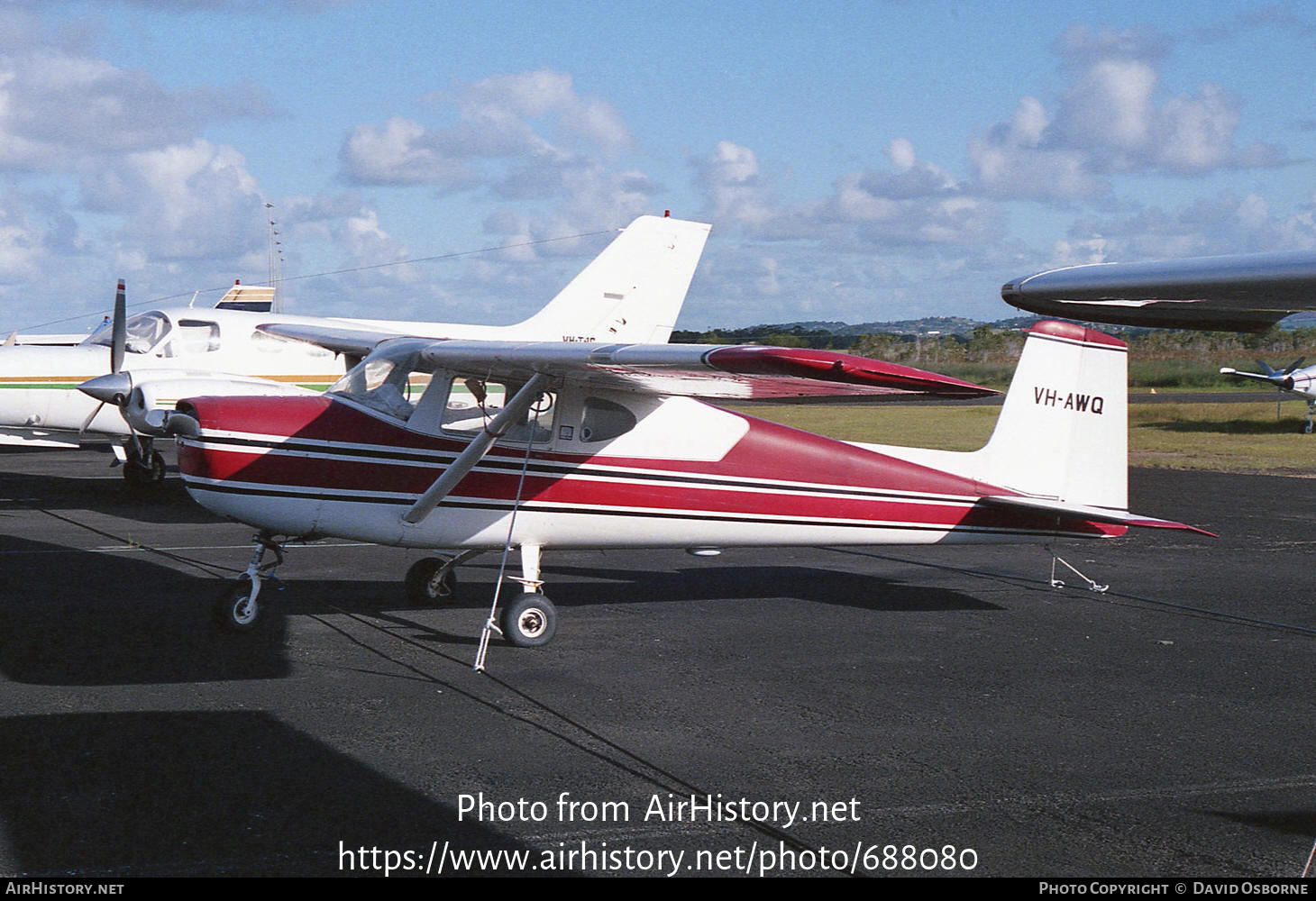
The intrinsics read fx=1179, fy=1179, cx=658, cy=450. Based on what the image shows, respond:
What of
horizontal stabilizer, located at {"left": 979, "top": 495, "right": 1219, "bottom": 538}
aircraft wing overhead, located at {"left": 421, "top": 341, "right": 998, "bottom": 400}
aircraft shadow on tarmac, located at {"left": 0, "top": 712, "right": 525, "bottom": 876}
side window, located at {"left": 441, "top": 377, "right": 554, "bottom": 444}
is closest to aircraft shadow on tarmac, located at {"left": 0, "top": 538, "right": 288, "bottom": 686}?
aircraft shadow on tarmac, located at {"left": 0, "top": 712, "right": 525, "bottom": 876}

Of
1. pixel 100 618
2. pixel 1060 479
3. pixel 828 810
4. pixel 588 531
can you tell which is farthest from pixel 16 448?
pixel 828 810

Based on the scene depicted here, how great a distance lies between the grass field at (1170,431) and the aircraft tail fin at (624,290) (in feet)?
8.63

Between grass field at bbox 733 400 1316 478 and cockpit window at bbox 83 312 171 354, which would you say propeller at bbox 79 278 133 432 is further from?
grass field at bbox 733 400 1316 478

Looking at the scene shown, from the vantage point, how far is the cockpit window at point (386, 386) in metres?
8.40

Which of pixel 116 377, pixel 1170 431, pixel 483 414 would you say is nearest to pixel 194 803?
pixel 483 414

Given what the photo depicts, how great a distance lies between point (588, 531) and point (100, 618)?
362cm

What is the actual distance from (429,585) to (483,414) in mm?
1845

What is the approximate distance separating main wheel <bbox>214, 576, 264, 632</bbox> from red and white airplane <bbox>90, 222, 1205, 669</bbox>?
1cm

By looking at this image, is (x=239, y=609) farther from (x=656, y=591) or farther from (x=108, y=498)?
(x=108, y=498)

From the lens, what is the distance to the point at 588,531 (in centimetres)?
859

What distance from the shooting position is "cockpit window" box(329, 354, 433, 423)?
27.6 ft

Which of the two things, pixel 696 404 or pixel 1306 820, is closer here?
pixel 1306 820

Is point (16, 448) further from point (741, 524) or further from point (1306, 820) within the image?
point (1306, 820)

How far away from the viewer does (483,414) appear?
8.40 meters
